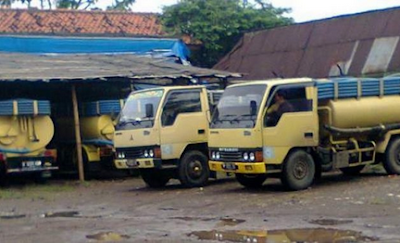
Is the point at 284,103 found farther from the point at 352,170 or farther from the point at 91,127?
the point at 91,127

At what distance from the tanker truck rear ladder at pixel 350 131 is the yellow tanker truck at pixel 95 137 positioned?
23.8ft

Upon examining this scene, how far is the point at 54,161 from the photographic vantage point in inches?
893

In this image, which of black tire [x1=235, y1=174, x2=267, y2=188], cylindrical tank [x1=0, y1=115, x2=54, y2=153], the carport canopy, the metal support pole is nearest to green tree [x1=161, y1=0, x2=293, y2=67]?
the carport canopy

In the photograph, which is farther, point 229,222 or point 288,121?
point 288,121

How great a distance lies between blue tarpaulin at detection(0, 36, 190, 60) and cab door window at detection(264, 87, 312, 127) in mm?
12986

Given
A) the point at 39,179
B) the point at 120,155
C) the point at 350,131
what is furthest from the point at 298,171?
the point at 39,179

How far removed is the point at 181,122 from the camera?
1967 centimetres

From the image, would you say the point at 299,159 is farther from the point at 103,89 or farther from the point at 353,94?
the point at 103,89

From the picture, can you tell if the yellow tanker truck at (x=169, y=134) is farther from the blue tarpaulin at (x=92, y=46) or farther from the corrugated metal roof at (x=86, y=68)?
the blue tarpaulin at (x=92, y=46)

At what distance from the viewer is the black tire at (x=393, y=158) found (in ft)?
63.5

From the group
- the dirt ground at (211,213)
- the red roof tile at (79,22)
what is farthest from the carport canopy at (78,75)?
the red roof tile at (79,22)

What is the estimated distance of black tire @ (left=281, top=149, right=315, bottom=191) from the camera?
1770 cm

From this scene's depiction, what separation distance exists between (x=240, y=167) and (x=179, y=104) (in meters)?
2.82

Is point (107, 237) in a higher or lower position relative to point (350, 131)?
lower
